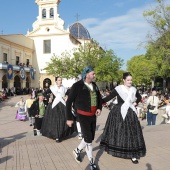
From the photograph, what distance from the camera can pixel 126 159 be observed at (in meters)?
5.07

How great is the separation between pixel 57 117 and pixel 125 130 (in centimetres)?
243

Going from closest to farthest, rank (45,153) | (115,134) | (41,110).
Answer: (115,134) → (45,153) → (41,110)

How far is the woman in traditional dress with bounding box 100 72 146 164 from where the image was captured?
4.85 meters

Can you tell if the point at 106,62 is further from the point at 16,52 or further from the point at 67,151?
the point at 67,151

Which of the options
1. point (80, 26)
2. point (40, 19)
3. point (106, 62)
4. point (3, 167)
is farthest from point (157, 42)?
point (80, 26)

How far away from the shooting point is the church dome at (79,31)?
61.7m

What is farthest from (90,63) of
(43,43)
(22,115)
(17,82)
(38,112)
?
(38,112)

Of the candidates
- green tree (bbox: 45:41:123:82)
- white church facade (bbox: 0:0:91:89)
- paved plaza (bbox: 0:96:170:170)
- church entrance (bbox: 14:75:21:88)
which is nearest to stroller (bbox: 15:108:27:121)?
paved plaza (bbox: 0:96:170:170)

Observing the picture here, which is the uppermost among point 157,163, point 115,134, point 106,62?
point 106,62

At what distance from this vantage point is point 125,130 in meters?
4.90

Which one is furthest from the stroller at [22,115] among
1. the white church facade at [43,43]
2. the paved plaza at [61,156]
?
the white church facade at [43,43]

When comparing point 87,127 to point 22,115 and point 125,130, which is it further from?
point 22,115

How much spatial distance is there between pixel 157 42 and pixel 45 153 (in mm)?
18469

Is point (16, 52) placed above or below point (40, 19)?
below
